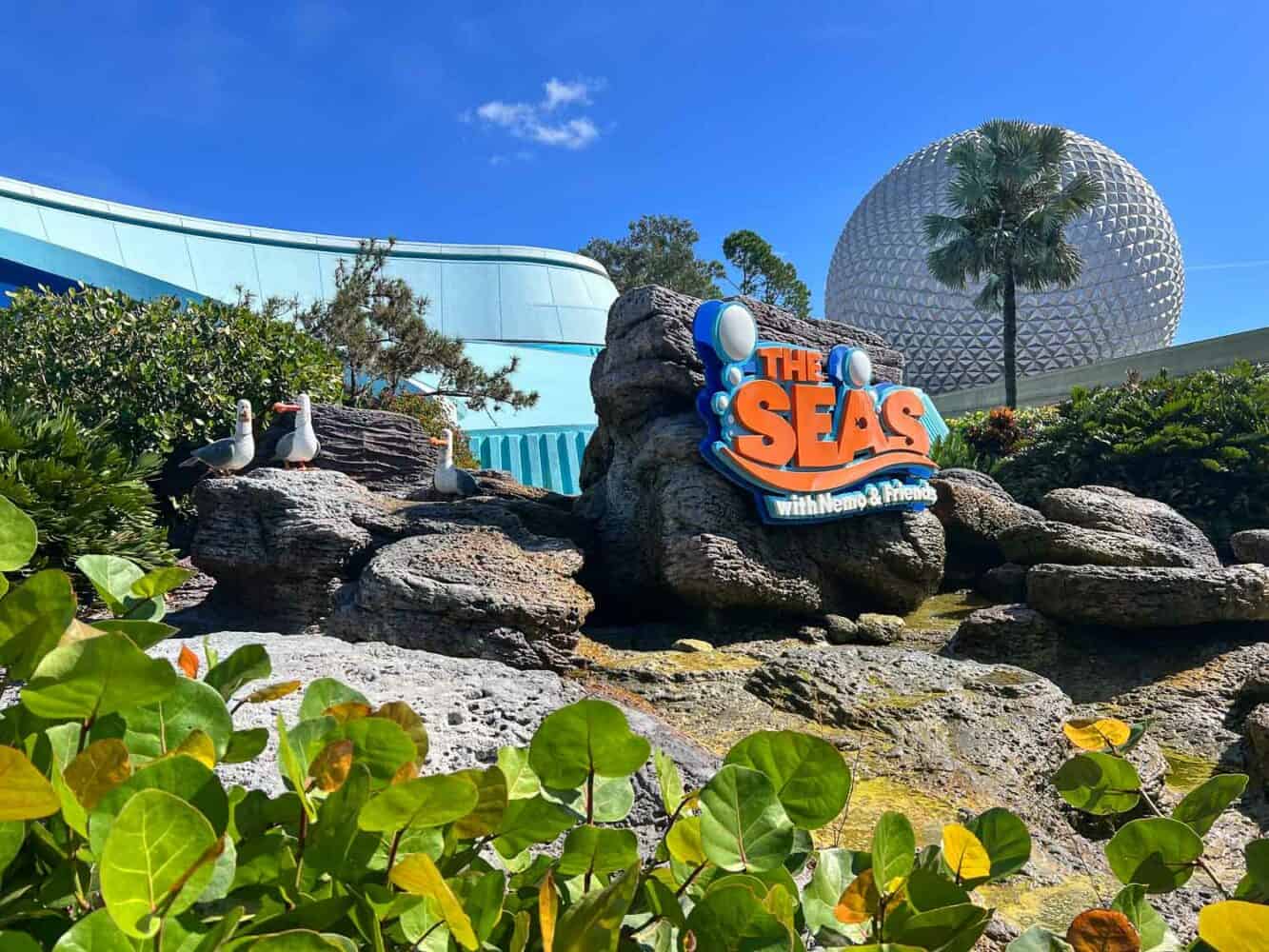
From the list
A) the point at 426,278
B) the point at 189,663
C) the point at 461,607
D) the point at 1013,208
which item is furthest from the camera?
the point at 426,278

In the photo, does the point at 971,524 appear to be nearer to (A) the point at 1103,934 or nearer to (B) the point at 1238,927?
(A) the point at 1103,934

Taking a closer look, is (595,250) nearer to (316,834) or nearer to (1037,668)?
(1037,668)

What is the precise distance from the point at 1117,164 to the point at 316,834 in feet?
118

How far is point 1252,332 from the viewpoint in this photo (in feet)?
65.7

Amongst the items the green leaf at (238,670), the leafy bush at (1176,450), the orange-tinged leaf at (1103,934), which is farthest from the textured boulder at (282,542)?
the leafy bush at (1176,450)

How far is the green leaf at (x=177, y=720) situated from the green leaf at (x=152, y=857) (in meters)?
0.23

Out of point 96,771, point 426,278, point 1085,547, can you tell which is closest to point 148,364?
point 1085,547

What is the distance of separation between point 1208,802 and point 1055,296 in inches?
1301

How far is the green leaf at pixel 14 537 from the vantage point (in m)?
0.79

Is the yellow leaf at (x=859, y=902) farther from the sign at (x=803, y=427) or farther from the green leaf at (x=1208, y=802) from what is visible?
the sign at (x=803, y=427)

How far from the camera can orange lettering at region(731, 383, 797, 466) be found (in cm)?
747

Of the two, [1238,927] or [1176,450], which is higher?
[1176,450]

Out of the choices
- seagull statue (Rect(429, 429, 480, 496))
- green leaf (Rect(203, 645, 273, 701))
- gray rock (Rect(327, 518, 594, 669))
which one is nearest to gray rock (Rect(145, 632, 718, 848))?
green leaf (Rect(203, 645, 273, 701))

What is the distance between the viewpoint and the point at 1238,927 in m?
0.58
